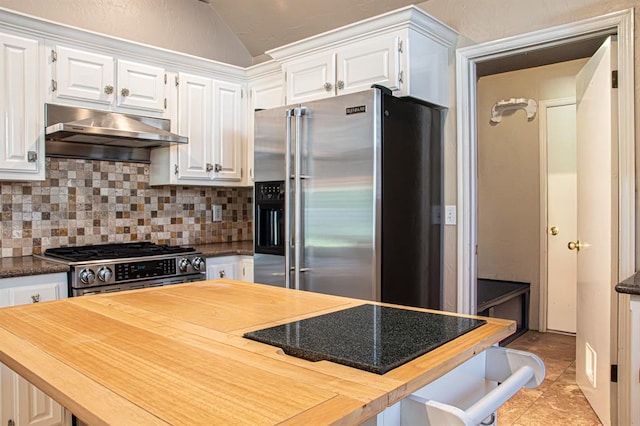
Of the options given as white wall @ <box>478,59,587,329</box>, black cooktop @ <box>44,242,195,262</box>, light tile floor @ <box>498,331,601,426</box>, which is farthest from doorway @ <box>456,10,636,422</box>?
white wall @ <box>478,59,587,329</box>

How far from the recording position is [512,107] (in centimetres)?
464

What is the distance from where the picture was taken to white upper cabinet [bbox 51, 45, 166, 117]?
289cm

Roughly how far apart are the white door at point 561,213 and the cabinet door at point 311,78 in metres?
2.54

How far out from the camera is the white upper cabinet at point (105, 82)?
2891mm

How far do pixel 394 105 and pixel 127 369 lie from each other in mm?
2063

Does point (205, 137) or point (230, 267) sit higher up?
point (205, 137)

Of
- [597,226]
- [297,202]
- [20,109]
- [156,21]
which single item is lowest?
[597,226]

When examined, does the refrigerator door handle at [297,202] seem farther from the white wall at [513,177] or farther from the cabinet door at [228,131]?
the white wall at [513,177]

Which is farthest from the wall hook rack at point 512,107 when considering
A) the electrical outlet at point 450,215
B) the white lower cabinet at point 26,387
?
the white lower cabinet at point 26,387

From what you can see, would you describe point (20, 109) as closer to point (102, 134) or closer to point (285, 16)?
point (102, 134)

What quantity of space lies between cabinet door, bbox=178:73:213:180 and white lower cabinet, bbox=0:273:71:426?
119 centimetres

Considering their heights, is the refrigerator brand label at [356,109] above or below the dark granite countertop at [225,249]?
above

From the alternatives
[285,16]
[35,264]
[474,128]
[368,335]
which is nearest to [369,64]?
[474,128]

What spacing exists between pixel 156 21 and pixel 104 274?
1.97 meters
